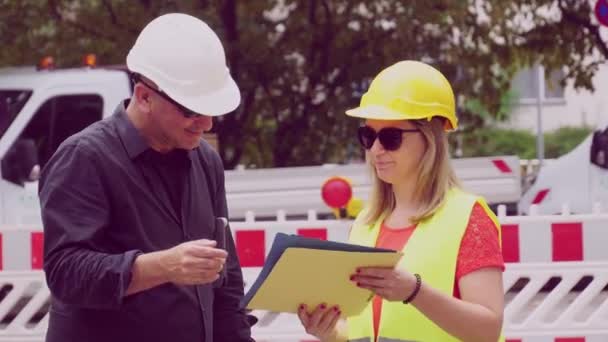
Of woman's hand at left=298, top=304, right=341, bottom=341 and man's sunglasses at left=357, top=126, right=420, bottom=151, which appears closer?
woman's hand at left=298, top=304, right=341, bottom=341

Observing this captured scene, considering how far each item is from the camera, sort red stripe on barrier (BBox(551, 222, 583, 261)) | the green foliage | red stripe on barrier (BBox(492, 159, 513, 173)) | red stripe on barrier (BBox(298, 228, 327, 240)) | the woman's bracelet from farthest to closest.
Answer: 1. the green foliage
2. red stripe on barrier (BBox(492, 159, 513, 173))
3. red stripe on barrier (BBox(298, 228, 327, 240))
4. red stripe on barrier (BBox(551, 222, 583, 261))
5. the woman's bracelet

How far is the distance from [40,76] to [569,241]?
20.8ft

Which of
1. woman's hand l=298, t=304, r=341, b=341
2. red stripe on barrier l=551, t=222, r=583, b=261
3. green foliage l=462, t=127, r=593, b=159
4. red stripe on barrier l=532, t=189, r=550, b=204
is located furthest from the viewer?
green foliage l=462, t=127, r=593, b=159

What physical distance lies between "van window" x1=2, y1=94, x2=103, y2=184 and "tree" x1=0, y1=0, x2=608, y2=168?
3292 mm

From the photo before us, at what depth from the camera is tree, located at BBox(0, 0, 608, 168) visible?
1534 cm

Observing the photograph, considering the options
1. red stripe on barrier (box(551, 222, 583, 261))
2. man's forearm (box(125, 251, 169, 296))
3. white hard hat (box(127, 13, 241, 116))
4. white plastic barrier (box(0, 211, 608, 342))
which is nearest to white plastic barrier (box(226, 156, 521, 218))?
white plastic barrier (box(0, 211, 608, 342))

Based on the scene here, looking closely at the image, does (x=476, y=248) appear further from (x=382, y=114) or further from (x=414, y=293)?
(x=382, y=114)

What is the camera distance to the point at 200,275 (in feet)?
10.1

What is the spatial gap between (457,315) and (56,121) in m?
9.00

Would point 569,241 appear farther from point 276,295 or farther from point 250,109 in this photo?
point 250,109

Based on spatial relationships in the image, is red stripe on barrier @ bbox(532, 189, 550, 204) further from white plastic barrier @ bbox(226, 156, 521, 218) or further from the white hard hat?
the white hard hat

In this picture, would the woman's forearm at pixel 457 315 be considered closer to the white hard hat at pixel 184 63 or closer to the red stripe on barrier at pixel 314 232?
the white hard hat at pixel 184 63

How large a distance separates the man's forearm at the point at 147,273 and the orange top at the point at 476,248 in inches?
25.9

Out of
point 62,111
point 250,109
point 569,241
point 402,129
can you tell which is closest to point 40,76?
point 62,111
